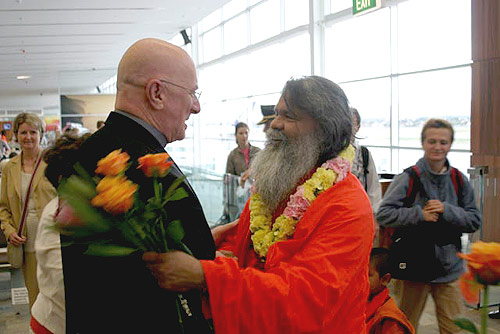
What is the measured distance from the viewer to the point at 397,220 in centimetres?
355

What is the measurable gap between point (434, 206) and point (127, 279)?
8.09ft

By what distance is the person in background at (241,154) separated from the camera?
746 centimetres

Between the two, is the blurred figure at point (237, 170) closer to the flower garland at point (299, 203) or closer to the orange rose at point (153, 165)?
the flower garland at point (299, 203)

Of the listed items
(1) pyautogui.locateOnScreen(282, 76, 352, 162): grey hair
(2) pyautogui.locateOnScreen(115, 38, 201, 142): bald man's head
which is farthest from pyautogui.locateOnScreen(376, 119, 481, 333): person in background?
(2) pyautogui.locateOnScreen(115, 38, 201, 142): bald man's head

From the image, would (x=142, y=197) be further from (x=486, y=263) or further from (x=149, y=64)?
(x=486, y=263)

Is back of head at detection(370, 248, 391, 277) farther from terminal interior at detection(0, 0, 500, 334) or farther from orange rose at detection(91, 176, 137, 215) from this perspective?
orange rose at detection(91, 176, 137, 215)

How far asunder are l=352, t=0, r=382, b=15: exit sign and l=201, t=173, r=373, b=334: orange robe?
19.8 feet

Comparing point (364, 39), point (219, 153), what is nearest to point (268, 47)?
point (364, 39)

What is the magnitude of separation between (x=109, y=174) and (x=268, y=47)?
39.1ft

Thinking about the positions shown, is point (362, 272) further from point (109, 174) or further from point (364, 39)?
point (364, 39)

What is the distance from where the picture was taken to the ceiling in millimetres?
11250

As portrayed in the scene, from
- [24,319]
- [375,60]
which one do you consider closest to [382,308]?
[24,319]

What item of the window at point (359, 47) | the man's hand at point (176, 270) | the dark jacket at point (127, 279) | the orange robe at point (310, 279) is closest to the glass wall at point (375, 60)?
the window at point (359, 47)

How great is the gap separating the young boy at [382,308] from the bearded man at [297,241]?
75cm
